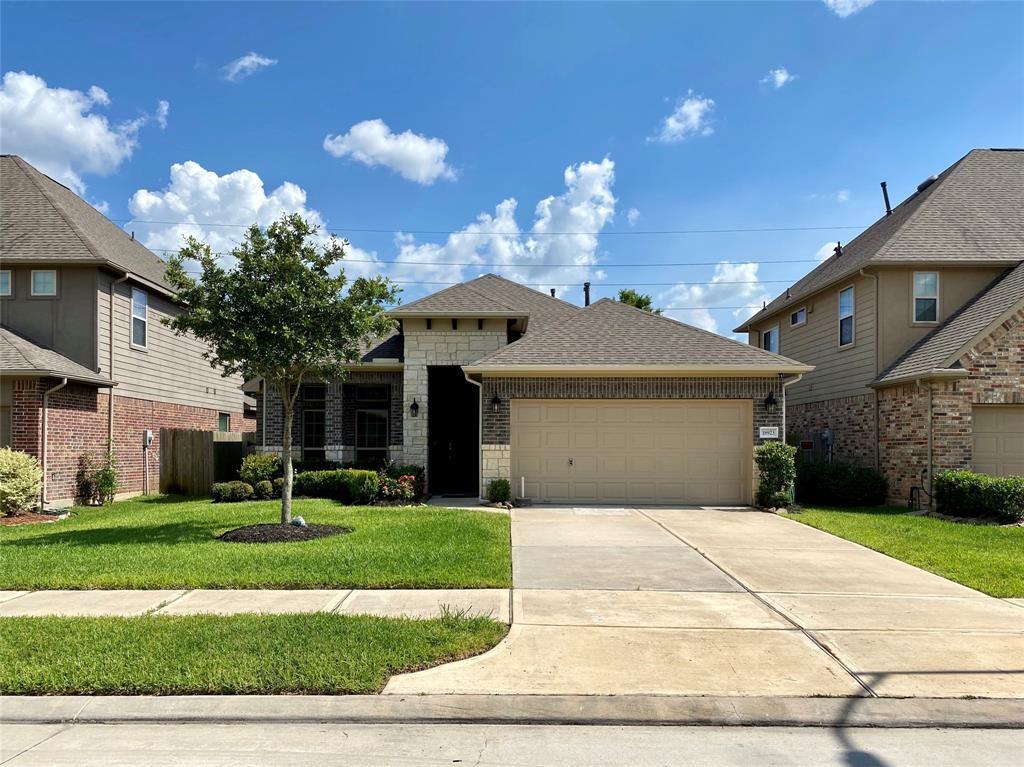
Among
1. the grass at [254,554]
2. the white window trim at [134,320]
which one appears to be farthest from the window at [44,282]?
the grass at [254,554]

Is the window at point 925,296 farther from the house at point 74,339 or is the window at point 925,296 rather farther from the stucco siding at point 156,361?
the house at point 74,339

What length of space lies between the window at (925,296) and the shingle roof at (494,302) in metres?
8.79

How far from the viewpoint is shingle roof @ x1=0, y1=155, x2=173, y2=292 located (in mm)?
15383

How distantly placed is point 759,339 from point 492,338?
12.3 meters

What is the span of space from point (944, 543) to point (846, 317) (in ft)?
29.3

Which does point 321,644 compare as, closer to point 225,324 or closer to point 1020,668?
point 1020,668

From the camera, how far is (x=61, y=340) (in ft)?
51.4

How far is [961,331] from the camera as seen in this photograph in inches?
574

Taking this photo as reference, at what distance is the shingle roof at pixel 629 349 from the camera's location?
14.5 meters

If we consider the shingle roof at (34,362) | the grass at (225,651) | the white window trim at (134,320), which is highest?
the white window trim at (134,320)

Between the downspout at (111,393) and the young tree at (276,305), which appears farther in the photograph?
the downspout at (111,393)

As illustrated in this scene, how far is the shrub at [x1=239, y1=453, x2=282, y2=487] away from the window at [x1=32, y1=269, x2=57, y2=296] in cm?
600

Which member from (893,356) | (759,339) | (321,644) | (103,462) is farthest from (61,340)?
(759,339)

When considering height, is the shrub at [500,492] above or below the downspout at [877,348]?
Result: below
